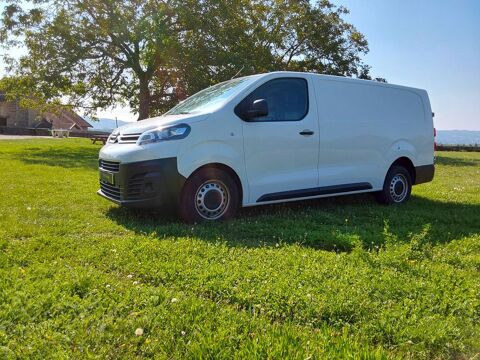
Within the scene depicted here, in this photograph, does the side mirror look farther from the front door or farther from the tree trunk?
the tree trunk

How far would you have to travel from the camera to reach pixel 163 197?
17.9 ft

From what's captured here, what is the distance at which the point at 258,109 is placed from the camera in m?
5.86

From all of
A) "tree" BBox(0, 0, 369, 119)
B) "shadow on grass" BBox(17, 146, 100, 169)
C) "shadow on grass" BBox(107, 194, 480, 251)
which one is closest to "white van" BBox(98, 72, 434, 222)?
"shadow on grass" BBox(107, 194, 480, 251)

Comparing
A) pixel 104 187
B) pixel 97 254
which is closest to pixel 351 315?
pixel 97 254

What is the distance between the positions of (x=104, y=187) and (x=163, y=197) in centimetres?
126

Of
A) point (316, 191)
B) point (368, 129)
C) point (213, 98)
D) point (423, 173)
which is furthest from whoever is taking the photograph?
point (423, 173)

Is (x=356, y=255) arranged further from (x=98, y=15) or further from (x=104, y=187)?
(x=98, y=15)

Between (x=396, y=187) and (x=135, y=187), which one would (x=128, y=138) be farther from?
(x=396, y=187)

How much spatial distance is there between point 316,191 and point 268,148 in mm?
1056

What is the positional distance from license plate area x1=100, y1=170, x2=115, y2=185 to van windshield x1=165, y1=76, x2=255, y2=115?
1.29 meters

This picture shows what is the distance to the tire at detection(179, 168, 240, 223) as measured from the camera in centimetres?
561

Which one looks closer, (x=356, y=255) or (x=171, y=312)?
(x=171, y=312)

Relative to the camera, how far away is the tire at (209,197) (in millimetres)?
5605

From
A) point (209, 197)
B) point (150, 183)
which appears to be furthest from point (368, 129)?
point (150, 183)
